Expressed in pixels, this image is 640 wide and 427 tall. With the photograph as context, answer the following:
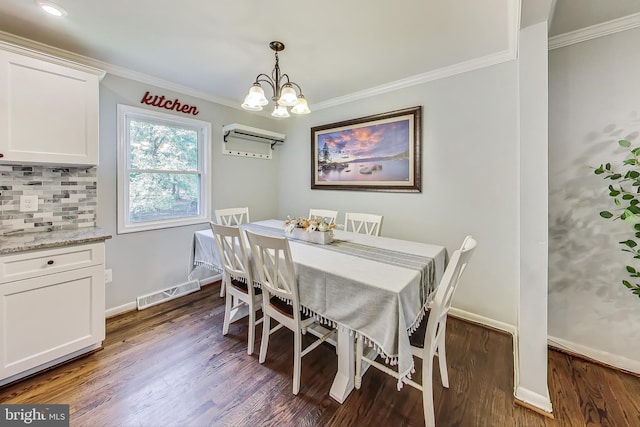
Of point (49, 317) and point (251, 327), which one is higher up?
point (49, 317)

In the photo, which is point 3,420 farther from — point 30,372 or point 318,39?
point 318,39

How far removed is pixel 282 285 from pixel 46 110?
2.17 meters

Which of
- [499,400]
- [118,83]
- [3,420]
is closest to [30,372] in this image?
[3,420]

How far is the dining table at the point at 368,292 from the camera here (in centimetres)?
127

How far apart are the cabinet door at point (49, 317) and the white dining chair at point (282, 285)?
4.37 ft

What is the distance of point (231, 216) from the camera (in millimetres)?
3154

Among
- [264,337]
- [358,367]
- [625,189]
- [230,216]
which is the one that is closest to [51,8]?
[230,216]

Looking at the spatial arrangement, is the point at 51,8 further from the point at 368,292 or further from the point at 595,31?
the point at 595,31

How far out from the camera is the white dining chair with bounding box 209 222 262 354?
74.9 inches

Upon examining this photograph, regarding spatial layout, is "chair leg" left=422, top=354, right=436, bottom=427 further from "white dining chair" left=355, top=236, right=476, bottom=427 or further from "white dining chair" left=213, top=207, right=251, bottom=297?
"white dining chair" left=213, top=207, right=251, bottom=297

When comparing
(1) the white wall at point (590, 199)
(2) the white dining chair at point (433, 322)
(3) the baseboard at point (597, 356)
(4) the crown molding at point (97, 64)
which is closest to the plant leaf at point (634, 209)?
(1) the white wall at point (590, 199)

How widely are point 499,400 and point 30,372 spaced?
3091 mm

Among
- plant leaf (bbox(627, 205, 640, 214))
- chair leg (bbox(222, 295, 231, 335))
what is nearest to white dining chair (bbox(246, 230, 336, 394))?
chair leg (bbox(222, 295, 231, 335))

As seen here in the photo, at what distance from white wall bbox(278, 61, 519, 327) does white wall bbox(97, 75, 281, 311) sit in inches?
76.2
